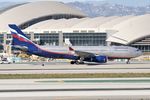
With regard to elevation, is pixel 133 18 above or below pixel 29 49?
above

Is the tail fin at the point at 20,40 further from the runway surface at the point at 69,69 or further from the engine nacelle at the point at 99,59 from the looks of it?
the runway surface at the point at 69,69

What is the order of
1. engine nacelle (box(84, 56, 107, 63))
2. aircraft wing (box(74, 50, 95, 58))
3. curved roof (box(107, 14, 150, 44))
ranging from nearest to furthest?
A: engine nacelle (box(84, 56, 107, 63))
aircraft wing (box(74, 50, 95, 58))
curved roof (box(107, 14, 150, 44))

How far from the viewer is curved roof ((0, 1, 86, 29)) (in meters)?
160

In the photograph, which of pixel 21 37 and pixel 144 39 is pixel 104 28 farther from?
pixel 21 37

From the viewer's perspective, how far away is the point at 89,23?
148500mm

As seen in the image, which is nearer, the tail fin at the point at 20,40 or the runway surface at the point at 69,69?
the runway surface at the point at 69,69

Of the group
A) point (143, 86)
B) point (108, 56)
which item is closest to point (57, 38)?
point (108, 56)

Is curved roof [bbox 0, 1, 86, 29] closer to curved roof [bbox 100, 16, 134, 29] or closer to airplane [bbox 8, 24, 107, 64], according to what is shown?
curved roof [bbox 100, 16, 134, 29]

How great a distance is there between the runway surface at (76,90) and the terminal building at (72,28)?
8960 centimetres

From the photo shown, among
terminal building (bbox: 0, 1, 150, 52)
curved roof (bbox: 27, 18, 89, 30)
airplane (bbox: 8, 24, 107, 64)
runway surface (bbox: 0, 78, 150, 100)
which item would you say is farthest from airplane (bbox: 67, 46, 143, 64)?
curved roof (bbox: 27, 18, 89, 30)

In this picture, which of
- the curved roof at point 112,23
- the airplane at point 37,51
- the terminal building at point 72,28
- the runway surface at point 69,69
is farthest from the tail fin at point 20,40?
the curved roof at point 112,23

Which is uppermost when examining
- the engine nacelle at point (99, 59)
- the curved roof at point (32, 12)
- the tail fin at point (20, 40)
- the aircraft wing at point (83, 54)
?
the curved roof at point (32, 12)

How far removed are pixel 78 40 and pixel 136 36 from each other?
1641 cm

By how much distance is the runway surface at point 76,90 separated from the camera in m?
32.7
